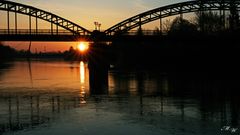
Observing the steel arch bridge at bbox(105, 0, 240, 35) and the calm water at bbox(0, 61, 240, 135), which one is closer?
the calm water at bbox(0, 61, 240, 135)

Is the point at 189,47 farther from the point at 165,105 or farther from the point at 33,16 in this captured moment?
the point at 165,105

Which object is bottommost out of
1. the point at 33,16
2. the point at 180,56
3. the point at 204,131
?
the point at 204,131

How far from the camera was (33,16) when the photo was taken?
96.0m

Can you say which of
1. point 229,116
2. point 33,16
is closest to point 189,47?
point 33,16

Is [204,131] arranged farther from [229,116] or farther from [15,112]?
[15,112]

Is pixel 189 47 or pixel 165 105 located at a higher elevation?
pixel 189 47

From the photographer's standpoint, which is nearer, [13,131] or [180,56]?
[13,131]

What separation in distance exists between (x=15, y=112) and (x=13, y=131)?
6.77 metres

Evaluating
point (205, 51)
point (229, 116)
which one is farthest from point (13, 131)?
point (205, 51)

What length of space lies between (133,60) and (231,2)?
35110mm

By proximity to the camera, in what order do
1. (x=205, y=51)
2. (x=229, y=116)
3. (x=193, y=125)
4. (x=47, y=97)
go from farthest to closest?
(x=205, y=51)
(x=47, y=97)
(x=229, y=116)
(x=193, y=125)

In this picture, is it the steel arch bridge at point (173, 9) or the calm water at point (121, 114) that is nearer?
the calm water at point (121, 114)

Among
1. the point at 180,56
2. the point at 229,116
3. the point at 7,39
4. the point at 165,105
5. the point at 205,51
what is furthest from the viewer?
the point at 180,56

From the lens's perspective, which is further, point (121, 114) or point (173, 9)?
point (173, 9)
